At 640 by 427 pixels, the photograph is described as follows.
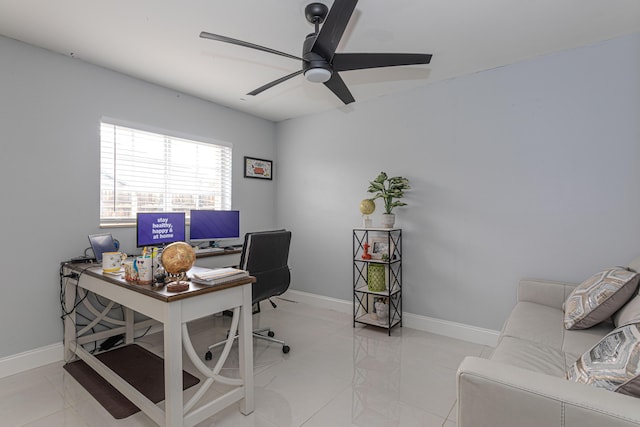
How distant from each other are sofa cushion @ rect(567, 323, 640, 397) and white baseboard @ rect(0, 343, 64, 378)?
342cm

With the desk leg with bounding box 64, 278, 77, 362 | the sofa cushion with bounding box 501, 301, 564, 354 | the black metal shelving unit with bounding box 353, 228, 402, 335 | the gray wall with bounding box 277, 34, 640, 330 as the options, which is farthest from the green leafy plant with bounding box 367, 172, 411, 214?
the desk leg with bounding box 64, 278, 77, 362

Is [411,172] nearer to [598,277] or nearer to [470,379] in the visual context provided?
[598,277]

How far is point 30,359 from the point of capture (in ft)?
7.76

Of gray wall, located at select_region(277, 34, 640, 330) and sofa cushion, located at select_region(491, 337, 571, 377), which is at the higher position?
gray wall, located at select_region(277, 34, 640, 330)

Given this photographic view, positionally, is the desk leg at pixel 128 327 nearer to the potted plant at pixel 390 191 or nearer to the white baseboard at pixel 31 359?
the white baseboard at pixel 31 359

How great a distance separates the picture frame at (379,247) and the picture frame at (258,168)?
185cm

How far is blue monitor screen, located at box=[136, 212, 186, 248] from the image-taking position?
2.79 m

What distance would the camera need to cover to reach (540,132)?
255 centimetres

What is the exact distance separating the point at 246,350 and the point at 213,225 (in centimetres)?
185

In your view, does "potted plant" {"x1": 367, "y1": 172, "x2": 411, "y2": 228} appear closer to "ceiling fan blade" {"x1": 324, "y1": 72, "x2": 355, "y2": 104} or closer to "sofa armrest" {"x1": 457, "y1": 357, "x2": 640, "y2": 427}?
"ceiling fan blade" {"x1": 324, "y1": 72, "x2": 355, "y2": 104}

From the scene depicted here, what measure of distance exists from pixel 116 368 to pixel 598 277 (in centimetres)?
342

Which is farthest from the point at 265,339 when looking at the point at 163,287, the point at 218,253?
the point at 163,287

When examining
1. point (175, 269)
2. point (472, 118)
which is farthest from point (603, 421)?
point (472, 118)

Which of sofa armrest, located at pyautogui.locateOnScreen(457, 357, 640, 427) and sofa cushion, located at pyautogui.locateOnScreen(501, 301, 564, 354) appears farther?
sofa cushion, located at pyautogui.locateOnScreen(501, 301, 564, 354)
